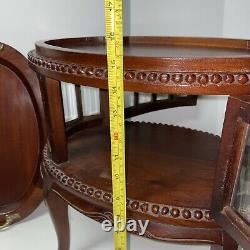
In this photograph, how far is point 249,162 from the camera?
25.4 inches

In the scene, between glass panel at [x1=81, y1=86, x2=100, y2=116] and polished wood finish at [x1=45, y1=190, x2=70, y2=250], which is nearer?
polished wood finish at [x1=45, y1=190, x2=70, y2=250]

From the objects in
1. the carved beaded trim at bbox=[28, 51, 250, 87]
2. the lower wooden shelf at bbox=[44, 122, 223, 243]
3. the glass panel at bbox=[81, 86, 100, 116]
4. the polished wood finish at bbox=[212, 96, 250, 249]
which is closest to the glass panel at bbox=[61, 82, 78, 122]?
the glass panel at bbox=[81, 86, 100, 116]

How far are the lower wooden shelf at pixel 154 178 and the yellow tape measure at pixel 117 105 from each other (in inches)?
1.1

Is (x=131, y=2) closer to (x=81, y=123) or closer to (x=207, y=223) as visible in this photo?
(x=81, y=123)

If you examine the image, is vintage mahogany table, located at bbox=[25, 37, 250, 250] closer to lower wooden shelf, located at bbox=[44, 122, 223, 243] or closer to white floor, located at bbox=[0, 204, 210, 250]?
lower wooden shelf, located at bbox=[44, 122, 223, 243]

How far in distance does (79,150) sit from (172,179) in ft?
1.02

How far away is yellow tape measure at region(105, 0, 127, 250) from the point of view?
661mm

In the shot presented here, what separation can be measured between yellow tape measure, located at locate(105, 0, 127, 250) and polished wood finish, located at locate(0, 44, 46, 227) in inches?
21.2

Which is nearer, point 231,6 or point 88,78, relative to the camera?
point 88,78

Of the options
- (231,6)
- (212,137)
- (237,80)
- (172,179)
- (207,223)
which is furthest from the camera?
(231,6)

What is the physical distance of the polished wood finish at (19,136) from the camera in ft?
3.84

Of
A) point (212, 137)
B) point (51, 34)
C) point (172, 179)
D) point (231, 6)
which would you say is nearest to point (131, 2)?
point (51, 34)

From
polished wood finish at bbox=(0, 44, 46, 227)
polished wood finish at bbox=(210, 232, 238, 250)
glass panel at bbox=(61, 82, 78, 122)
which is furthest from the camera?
glass panel at bbox=(61, 82, 78, 122)

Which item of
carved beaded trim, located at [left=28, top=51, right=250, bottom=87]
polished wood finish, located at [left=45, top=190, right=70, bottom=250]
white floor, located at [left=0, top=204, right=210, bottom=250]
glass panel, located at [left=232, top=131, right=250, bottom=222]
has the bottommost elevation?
white floor, located at [left=0, top=204, right=210, bottom=250]
